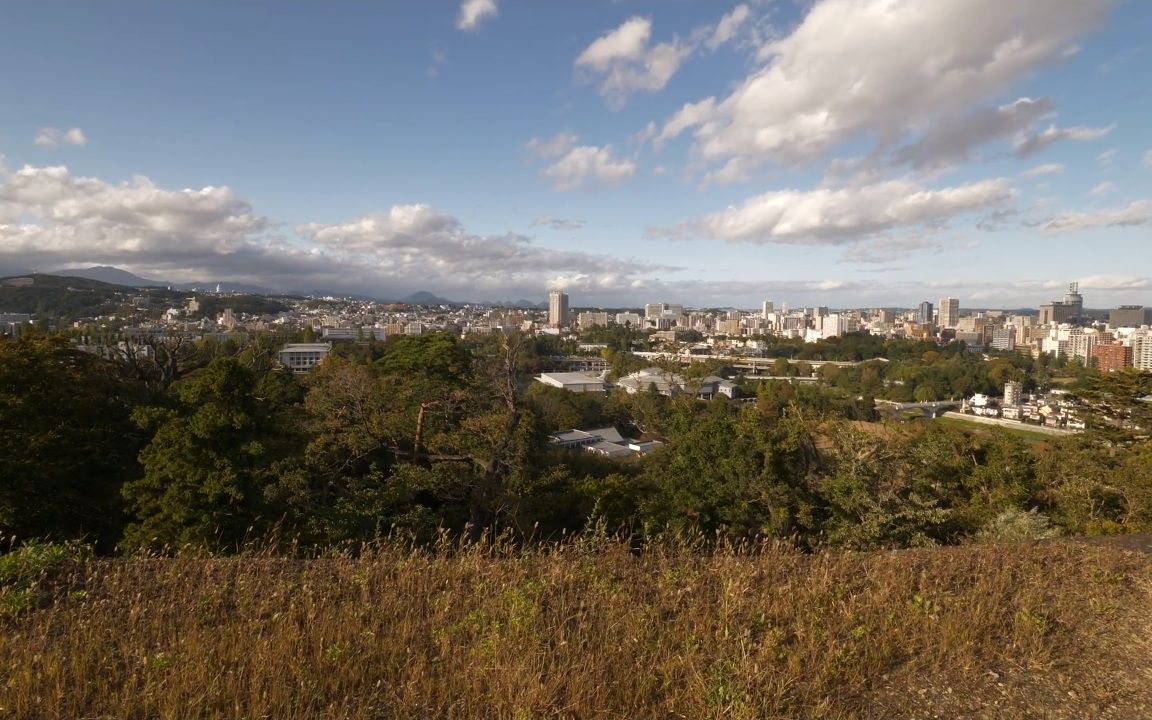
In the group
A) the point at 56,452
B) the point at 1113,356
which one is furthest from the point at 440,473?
the point at 1113,356

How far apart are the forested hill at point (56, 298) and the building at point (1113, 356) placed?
360ft

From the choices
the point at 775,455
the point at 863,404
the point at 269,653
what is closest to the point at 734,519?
the point at 775,455

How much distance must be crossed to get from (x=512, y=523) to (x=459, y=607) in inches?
274

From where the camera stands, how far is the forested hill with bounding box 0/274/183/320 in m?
69.9

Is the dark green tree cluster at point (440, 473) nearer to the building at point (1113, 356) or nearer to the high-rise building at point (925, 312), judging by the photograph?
the building at point (1113, 356)

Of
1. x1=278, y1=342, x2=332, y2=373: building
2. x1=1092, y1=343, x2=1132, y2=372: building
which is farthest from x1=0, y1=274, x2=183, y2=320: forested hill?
x1=1092, y1=343, x2=1132, y2=372: building

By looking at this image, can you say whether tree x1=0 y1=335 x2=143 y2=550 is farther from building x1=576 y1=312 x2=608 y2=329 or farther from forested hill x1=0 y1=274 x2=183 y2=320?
building x1=576 y1=312 x2=608 y2=329

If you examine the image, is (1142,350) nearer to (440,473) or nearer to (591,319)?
(440,473)

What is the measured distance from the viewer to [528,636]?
247 cm

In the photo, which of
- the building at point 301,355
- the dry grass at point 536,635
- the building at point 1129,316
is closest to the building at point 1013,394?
the dry grass at point 536,635

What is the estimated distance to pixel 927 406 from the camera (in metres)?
43.7

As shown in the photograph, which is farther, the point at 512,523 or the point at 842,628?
the point at 512,523

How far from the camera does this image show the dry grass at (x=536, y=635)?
2088mm

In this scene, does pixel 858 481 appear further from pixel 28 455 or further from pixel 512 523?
pixel 28 455
